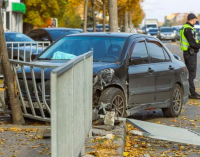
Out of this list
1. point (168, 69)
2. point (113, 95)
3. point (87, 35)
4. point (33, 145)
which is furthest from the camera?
point (168, 69)

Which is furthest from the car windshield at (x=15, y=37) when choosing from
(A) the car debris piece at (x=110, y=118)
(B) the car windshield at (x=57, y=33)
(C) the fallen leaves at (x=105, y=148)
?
(C) the fallen leaves at (x=105, y=148)

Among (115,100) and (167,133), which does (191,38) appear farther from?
(167,133)

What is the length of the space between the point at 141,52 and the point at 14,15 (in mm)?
43829

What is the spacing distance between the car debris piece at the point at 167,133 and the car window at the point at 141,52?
5.44 feet

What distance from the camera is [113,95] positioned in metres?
8.14

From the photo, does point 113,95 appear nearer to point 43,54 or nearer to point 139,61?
point 139,61

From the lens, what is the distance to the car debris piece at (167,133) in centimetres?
686

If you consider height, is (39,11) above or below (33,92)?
above

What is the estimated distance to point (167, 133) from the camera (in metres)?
7.27

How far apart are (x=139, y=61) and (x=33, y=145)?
10.6 ft

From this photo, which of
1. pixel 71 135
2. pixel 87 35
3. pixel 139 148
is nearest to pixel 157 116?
pixel 87 35

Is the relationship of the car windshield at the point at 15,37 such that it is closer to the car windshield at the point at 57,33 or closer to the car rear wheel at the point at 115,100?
the car windshield at the point at 57,33

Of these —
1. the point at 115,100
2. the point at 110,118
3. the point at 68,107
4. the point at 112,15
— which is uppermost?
the point at 112,15

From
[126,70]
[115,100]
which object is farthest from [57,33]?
[115,100]
